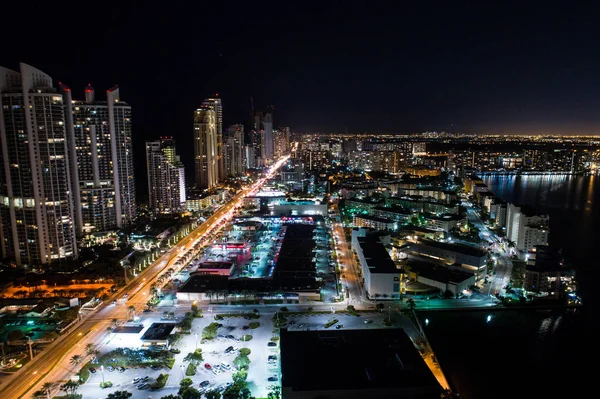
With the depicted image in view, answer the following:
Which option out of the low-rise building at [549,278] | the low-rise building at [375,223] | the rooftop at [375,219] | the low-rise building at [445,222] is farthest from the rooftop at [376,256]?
the low-rise building at [445,222]

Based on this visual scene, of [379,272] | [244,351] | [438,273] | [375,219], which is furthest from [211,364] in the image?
[375,219]

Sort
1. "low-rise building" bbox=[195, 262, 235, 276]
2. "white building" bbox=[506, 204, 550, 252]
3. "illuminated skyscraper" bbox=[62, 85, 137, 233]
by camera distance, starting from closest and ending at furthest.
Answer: "low-rise building" bbox=[195, 262, 235, 276] < "white building" bbox=[506, 204, 550, 252] < "illuminated skyscraper" bbox=[62, 85, 137, 233]

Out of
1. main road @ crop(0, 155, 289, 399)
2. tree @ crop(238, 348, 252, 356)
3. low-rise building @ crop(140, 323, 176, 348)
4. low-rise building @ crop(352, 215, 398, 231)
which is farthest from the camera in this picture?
low-rise building @ crop(352, 215, 398, 231)

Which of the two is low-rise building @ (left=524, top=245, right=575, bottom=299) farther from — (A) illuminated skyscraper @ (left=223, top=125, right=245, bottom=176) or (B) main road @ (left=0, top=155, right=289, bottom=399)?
(A) illuminated skyscraper @ (left=223, top=125, right=245, bottom=176)

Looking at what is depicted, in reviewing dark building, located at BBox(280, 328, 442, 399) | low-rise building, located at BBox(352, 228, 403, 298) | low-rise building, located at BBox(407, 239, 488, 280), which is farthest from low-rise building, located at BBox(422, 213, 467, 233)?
dark building, located at BBox(280, 328, 442, 399)

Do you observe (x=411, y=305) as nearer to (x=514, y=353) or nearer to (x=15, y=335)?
(x=514, y=353)

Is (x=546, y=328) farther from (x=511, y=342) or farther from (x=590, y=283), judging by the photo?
(x=590, y=283)
